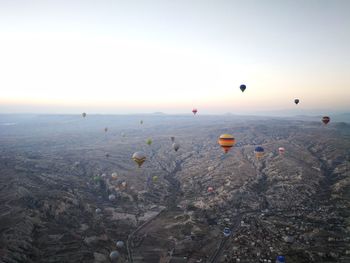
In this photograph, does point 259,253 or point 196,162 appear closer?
point 259,253

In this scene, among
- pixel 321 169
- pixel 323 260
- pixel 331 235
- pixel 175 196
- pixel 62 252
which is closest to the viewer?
pixel 323 260

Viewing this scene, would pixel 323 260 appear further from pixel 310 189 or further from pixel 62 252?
pixel 62 252

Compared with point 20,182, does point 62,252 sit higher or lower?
lower

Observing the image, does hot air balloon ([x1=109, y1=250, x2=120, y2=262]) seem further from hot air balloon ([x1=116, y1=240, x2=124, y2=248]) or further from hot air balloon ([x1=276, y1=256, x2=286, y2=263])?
hot air balloon ([x1=276, y1=256, x2=286, y2=263])

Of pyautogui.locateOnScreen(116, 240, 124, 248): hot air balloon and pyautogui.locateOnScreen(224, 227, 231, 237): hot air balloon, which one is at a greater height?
pyautogui.locateOnScreen(224, 227, 231, 237): hot air balloon

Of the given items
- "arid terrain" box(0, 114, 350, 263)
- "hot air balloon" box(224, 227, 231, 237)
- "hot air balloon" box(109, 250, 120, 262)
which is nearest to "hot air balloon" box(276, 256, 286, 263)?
"arid terrain" box(0, 114, 350, 263)

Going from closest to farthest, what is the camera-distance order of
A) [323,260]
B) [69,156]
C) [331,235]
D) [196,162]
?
[323,260] < [331,235] < [196,162] < [69,156]

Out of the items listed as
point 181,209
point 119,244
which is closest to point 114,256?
point 119,244

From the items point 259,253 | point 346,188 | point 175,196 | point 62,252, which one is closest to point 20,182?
point 62,252
